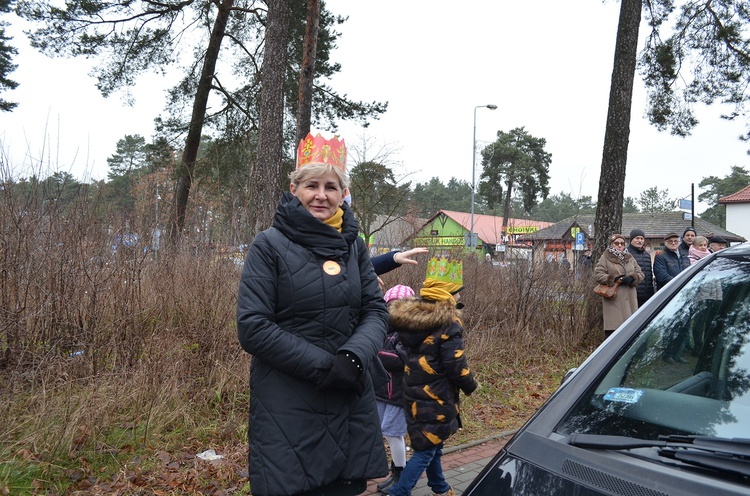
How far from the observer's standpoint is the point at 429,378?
149 inches

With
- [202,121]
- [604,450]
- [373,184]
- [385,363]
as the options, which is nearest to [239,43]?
[202,121]

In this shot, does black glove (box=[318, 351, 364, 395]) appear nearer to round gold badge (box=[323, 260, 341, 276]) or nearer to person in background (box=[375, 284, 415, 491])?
round gold badge (box=[323, 260, 341, 276])

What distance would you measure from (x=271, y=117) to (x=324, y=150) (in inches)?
227

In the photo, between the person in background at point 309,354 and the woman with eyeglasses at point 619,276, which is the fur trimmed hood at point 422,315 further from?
the woman with eyeglasses at point 619,276

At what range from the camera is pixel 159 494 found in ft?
12.3

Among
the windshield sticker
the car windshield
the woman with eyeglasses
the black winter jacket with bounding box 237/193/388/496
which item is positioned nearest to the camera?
the car windshield

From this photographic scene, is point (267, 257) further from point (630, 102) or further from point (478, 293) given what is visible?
point (630, 102)

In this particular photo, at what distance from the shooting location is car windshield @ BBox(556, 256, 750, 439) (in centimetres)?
165

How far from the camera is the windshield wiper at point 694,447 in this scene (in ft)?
4.49

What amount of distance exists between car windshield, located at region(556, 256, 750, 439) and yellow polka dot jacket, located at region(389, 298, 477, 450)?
1848 mm

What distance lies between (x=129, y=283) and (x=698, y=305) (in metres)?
4.82

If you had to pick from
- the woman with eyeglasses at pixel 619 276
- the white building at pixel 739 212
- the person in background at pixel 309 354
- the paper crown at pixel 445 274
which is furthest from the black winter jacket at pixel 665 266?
the white building at pixel 739 212

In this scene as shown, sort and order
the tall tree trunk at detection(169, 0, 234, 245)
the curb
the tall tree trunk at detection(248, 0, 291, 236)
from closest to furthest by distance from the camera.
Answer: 1. the curb
2. the tall tree trunk at detection(248, 0, 291, 236)
3. the tall tree trunk at detection(169, 0, 234, 245)

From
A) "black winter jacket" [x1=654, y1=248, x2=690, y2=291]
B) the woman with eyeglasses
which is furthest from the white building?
the woman with eyeglasses
